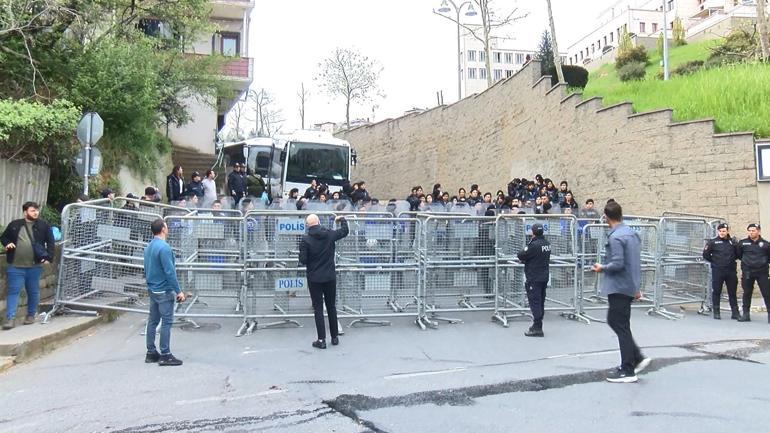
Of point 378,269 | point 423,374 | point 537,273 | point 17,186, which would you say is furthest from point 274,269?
point 17,186

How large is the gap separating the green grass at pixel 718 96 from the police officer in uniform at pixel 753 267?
485 cm

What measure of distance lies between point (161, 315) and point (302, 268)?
216 centimetres

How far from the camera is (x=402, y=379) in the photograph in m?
6.08

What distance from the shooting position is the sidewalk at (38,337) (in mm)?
6629

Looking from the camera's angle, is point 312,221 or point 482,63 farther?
point 482,63

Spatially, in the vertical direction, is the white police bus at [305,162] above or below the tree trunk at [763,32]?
below

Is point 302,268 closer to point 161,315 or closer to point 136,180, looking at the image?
point 161,315

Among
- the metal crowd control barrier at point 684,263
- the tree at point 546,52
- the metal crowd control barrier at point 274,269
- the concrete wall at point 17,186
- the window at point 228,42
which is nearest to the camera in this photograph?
the metal crowd control barrier at point 274,269

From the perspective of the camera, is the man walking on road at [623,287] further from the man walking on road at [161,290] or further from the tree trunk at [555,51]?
the tree trunk at [555,51]

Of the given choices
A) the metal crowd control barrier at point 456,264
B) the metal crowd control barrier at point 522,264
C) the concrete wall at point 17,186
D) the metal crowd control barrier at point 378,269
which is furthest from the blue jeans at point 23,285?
the metal crowd control barrier at point 522,264

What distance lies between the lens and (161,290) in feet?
21.8

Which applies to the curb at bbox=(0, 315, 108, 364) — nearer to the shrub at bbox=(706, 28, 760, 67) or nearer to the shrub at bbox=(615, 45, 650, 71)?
the shrub at bbox=(706, 28, 760, 67)

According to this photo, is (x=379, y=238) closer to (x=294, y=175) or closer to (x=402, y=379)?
(x=402, y=379)

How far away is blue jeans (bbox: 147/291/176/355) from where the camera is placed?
6.61 meters
